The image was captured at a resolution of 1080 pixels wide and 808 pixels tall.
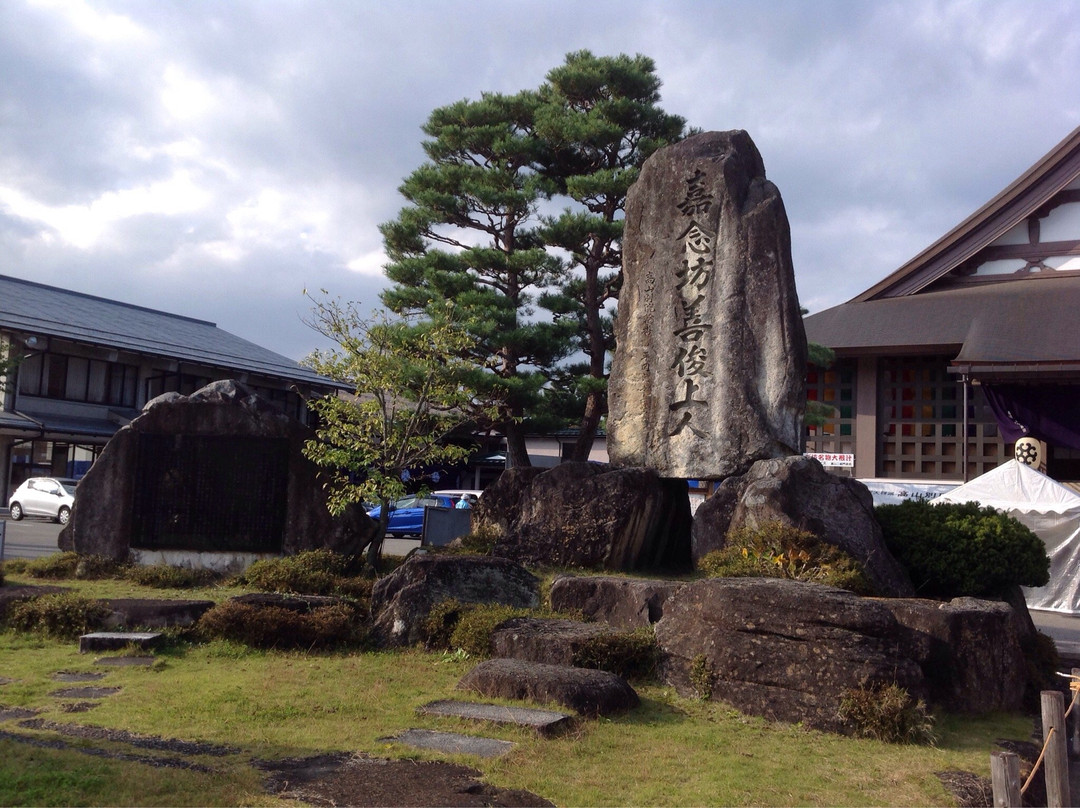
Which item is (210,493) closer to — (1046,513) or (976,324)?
(1046,513)

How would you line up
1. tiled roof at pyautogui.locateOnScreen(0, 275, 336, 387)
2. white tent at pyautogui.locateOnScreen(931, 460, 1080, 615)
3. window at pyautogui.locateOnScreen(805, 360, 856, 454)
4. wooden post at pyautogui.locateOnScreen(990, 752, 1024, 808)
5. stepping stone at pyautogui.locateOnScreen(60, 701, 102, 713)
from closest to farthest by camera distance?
1. wooden post at pyautogui.locateOnScreen(990, 752, 1024, 808)
2. stepping stone at pyautogui.locateOnScreen(60, 701, 102, 713)
3. white tent at pyautogui.locateOnScreen(931, 460, 1080, 615)
4. window at pyautogui.locateOnScreen(805, 360, 856, 454)
5. tiled roof at pyautogui.locateOnScreen(0, 275, 336, 387)

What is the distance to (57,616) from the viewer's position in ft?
29.7

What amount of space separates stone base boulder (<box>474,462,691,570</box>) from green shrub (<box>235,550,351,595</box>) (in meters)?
2.06

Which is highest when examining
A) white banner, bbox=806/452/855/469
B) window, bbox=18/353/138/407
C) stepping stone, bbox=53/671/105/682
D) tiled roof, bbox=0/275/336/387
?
tiled roof, bbox=0/275/336/387

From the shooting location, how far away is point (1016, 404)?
1908 cm

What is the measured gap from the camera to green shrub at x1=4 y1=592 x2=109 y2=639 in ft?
29.6

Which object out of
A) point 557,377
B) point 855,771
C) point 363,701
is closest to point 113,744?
point 363,701

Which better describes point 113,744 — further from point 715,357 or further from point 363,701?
point 715,357

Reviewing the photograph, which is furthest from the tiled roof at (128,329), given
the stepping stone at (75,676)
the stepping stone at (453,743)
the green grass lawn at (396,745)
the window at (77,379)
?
the stepping stone at (453,743)

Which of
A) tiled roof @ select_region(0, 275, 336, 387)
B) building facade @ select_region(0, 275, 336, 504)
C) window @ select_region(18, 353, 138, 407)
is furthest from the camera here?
window @ select_region(18, 353, 138, 407)

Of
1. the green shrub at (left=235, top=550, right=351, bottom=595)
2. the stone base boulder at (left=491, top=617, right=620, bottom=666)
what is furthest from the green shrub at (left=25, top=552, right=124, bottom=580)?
the stone base boulder at (left=491, top=617, right=620, bottom=666)

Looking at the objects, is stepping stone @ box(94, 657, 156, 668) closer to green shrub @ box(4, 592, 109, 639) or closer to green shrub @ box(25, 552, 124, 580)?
green shrub @ box(4, 592, 109, 639)

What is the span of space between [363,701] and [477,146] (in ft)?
45.5

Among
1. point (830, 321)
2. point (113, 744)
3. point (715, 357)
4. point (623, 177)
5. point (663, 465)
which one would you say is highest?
point (623, 177)
